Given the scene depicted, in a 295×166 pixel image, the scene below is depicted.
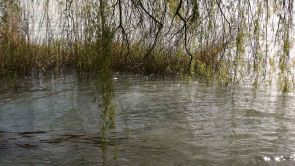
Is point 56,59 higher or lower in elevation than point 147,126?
higher

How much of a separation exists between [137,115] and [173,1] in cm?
261

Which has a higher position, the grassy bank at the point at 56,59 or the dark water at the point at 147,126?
the grassy bank at the point at 56,59

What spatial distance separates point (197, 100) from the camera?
6480 mm

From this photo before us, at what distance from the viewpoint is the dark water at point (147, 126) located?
155 inches

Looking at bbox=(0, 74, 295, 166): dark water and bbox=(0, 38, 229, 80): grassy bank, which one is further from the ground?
bbox=(0, 38, 229, 80): grassy bank

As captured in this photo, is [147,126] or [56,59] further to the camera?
[56,59]

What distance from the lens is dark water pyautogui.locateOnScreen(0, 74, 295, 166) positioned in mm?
3943

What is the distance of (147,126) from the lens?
505cm

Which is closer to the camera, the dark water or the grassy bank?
the dark water

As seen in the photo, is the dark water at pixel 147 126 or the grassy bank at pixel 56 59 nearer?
the dark water at pixel 147 126

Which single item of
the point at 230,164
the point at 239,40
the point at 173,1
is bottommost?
the point at 230,164

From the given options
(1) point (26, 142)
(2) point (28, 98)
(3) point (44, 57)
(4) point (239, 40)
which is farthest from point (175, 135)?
(3) point (44, 57)

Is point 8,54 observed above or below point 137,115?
above

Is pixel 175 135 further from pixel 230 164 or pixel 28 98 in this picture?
pixel 28 98
